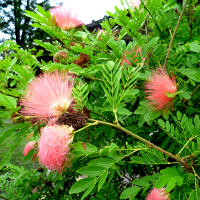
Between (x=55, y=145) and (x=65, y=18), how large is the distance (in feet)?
2.64

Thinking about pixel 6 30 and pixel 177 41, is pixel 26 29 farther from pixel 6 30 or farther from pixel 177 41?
pixel 177 41

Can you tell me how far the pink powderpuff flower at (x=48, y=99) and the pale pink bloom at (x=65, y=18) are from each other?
1.76ft

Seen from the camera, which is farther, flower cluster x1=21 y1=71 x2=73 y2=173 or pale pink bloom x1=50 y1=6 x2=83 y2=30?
pale pink bloom x1=50 y1=6 x2=83 y2=30

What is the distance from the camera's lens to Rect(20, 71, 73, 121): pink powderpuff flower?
25.8 inches

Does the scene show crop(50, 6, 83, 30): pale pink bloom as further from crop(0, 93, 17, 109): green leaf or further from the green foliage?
crop(0, 93, 17, 109): green leaf

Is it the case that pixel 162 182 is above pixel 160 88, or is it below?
below

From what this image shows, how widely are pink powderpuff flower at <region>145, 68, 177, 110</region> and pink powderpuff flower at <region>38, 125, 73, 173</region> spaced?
40 centimetres

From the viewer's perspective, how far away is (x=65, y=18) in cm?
113

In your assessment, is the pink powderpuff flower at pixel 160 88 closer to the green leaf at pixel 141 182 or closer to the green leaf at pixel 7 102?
the green leaf at pixel 141 182

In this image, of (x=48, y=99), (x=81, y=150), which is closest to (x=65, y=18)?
(x=48, y=99)

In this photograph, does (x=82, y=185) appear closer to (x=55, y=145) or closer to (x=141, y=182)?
(x=55, y=145)

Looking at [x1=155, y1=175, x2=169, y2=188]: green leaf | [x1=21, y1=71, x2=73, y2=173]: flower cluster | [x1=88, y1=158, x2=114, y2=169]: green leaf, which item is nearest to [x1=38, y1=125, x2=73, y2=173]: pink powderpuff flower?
[x1=21, y1=71, x2=73, y2=173]: flower cluster

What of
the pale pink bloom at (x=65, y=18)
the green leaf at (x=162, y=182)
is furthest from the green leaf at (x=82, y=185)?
the pale pink bloom at (x=65, y=18)

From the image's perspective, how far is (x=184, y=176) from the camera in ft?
2.15
